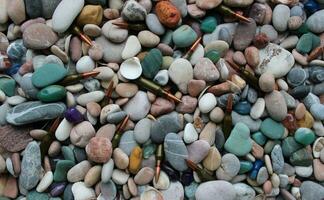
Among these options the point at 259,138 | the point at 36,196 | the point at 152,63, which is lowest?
the point at 36,196

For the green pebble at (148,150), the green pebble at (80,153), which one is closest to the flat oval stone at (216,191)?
the green pebble at (148,150)

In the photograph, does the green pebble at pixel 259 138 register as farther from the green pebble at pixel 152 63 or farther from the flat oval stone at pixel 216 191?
the green pebble at pixel 152 63

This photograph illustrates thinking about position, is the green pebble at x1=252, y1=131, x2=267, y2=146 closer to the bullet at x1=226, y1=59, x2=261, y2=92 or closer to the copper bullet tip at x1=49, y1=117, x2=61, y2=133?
the bullet at x1=226, y1=59, x2=261, y2=92

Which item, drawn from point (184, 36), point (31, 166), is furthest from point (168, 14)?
point (31, 166)

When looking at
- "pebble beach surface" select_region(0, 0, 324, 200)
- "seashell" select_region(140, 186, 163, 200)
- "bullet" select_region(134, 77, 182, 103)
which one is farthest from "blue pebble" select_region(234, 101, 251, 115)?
"seashell" select_region(140, 186, 163, 200)

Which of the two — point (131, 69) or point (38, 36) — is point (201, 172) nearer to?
point (131, 69)

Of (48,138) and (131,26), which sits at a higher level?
(131,26)
